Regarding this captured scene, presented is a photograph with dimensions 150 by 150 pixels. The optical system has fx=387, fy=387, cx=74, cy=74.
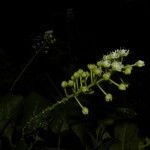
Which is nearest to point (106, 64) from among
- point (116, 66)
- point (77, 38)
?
point (116, 66)

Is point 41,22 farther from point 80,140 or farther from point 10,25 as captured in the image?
point 80,140

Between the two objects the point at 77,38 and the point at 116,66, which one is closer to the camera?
the point at 116,66

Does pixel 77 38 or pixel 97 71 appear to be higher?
pixel 97 71

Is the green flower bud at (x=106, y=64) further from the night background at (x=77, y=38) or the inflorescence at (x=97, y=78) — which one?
the night background at (x=77, y=38)

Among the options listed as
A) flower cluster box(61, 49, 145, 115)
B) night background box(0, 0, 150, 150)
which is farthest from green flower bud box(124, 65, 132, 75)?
night background box(0, 0, 150, 150)

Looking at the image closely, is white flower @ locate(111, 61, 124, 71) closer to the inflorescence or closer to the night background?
the inflorescence

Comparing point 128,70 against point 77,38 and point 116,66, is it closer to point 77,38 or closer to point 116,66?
point 116,66

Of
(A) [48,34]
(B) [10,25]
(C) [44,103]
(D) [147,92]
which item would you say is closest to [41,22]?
(B) [10,25]

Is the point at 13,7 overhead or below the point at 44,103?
below
